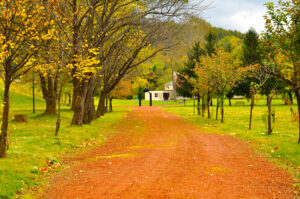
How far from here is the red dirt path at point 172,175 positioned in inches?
230

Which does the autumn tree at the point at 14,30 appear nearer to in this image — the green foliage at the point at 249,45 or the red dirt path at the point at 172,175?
the red dirt path at the point at 172,175

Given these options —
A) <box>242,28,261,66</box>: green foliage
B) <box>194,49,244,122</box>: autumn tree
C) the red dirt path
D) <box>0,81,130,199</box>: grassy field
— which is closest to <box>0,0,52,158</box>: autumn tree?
<box>0,81,130,199</box>: grassy field

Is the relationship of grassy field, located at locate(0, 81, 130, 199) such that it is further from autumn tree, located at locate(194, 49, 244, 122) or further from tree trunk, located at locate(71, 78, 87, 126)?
autumn tree, located at locate(194, 49, 244, 122)

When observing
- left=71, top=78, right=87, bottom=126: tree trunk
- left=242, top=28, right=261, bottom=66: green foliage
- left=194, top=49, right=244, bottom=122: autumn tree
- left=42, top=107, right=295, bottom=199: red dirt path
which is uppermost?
left=242, top=28, right=261, bottom=66: green foliage

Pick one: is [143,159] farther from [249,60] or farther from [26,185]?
[249,60]

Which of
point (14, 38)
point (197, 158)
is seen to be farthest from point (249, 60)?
point (14, 38)

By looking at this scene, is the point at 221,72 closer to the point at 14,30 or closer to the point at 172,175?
the point at 172,175

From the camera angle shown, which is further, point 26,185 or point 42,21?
point 42,21

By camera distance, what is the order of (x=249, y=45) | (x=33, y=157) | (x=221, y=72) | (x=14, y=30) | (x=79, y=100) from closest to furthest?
(x=14, y=30)
(x=33, y=157)
(x=79, y=100)
(x=221, y=72)
(x=249, y=45)

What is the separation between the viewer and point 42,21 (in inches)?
340

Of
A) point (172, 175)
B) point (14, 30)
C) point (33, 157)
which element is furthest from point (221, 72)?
point (14, 30)

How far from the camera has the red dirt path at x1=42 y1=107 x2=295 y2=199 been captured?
19.2 ft

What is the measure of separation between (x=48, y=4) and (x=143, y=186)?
7026 mm

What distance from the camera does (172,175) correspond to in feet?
23.2
